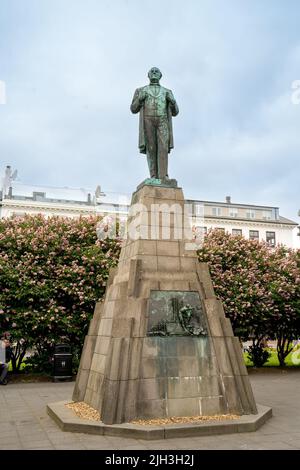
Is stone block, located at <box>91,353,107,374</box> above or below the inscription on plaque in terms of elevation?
below

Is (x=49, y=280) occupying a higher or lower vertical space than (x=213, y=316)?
higher

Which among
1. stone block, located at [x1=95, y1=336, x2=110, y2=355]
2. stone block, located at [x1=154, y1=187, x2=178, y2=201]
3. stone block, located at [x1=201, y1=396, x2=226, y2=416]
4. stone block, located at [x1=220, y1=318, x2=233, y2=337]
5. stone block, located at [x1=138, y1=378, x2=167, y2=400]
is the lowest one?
stone block, located at [x1=201, y1=396, x2=226, y2=416]

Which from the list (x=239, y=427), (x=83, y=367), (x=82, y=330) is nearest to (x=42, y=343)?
(x=82, y=330)

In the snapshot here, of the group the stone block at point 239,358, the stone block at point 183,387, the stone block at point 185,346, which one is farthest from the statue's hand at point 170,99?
the stone block at point 183,387

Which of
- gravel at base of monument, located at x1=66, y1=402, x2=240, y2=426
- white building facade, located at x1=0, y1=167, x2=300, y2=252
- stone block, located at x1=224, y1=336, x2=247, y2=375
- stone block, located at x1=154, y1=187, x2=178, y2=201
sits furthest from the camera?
white building facade, located at x1=0, y1=167, x2=300, y2=252

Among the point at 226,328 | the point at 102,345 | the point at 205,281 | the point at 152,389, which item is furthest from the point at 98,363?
the point at 205,281

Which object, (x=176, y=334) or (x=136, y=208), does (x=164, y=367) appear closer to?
(x=176, y=334)

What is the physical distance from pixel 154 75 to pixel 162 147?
2091 mm

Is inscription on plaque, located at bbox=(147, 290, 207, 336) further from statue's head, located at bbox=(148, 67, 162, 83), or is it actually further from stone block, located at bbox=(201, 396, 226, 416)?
statue's head, located at bbox=(148, 67, 162, 83)

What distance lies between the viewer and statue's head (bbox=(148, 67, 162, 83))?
38.7 ft

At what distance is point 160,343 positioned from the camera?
365 inches

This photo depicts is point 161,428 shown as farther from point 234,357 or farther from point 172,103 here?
point 172,103

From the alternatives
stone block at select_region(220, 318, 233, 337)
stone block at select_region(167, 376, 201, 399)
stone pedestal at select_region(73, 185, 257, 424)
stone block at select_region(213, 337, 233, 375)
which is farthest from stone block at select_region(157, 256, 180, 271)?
stone block at select_region(167, 376, 201, 399)

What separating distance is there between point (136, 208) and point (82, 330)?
33.3 ft
